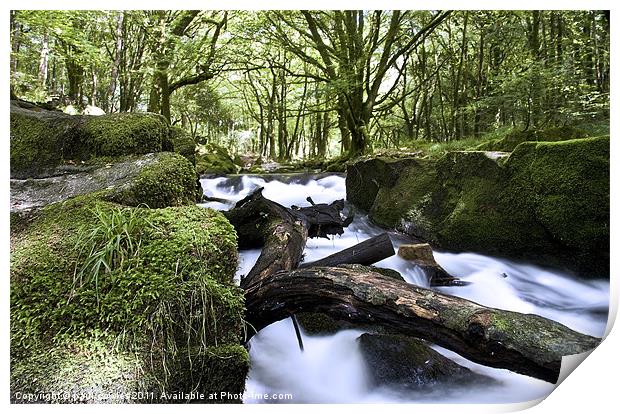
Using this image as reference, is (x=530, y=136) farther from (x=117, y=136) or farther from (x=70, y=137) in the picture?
(x=70, y=137)

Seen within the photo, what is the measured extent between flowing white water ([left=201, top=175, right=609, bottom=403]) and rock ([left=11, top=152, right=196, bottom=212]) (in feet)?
1.67

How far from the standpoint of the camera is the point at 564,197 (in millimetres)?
2123

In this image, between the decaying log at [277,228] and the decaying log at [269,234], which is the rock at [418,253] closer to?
the decaying log at [277,228]

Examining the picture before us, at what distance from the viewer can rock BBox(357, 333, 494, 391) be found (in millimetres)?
1578

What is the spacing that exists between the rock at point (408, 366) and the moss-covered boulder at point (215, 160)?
→ 2.38 meters

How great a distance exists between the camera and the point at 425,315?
4.04ft

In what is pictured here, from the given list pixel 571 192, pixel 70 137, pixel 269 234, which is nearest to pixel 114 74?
pixel 70 137

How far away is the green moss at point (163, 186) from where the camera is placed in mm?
Result: 1544

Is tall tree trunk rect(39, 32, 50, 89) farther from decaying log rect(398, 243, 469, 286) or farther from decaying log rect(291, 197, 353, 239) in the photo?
decaying log rect(398, 243, 469, 286)

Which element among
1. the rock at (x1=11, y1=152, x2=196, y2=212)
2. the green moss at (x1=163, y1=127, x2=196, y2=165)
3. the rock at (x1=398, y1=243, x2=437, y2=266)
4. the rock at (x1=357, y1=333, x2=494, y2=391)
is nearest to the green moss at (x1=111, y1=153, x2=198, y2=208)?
the rock at (x1=11, y1=152, x2=196, y2=212)

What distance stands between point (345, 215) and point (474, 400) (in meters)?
1.64

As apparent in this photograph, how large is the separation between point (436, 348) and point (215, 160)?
9.85ft

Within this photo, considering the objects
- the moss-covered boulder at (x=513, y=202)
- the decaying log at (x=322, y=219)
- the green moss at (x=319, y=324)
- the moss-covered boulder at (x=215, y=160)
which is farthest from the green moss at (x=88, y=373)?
the moss-covered boulder at (x=215, y=160)

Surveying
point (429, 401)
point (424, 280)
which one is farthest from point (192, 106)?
point (429, 401)
